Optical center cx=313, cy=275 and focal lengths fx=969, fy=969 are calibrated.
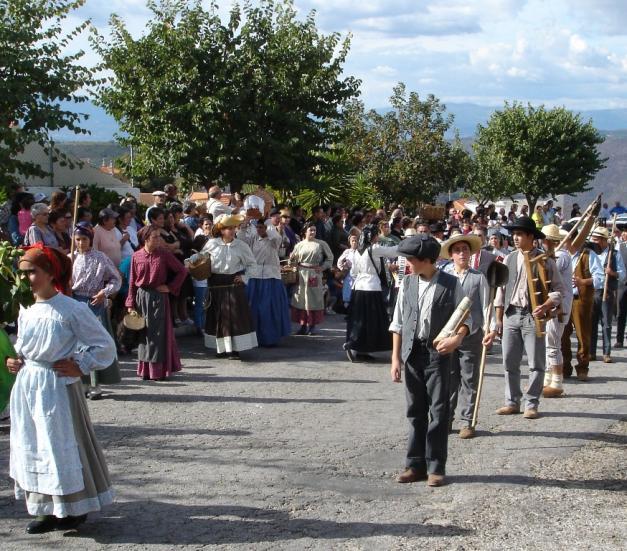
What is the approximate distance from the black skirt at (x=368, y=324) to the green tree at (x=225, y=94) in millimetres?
10350

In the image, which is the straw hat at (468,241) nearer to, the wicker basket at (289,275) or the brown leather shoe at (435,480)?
the brown leather shoe at (435,480)

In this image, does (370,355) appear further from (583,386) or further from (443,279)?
(443,279)

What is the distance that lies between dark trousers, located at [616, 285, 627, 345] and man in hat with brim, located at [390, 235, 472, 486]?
847cm

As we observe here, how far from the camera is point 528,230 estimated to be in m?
9.44

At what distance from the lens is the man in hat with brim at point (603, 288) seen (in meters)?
13.5

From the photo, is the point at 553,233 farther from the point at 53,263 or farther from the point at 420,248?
the point at 53,263

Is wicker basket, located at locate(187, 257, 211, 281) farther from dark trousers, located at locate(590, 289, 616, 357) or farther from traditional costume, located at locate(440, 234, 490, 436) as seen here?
dark trousers, located at locate(590, 289, 616, 357)

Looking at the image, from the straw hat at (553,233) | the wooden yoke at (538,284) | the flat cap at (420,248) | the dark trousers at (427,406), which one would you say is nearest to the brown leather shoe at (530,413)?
the wooden yoke at (538,284)

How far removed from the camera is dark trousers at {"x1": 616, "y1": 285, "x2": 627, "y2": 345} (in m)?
14.9

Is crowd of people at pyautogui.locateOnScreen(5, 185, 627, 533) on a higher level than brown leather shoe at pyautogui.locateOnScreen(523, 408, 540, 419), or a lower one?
higher

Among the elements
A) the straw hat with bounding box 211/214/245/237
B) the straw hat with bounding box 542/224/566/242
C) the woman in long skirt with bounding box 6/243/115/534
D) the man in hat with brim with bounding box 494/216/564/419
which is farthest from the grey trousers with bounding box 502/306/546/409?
the woman in long skirt with bounding box 6/243/115/534

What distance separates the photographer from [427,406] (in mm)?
7230

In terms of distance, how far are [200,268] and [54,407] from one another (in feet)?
22.1

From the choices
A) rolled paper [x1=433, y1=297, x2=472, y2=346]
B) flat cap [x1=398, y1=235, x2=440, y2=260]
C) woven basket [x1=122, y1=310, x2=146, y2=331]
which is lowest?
woven basket [x1=122, y1=310, x2=146, y2=331]
